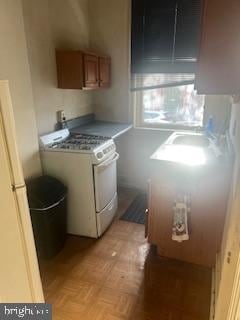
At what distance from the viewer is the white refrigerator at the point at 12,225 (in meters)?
1.11

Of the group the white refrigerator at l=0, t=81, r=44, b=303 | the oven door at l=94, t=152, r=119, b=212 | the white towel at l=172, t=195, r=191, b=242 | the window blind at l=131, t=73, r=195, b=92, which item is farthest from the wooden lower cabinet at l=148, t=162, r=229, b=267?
the window blind at l=131, t=73, r=195, b=92

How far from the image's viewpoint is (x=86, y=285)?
1879mm

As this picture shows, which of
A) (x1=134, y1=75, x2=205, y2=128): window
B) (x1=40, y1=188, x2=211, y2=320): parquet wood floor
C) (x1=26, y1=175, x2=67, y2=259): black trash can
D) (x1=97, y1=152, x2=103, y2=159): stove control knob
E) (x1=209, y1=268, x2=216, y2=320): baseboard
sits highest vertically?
(x1=134, y1=75, x2=205, y2=128): window

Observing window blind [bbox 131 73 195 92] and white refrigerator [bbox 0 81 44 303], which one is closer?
white refrigerator [bbox 0 81 44 303]

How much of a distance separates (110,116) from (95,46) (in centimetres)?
93

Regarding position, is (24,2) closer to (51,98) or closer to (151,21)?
(51,98)

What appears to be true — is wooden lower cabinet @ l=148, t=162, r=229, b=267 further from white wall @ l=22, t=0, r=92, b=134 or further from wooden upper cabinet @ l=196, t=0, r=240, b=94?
white wall @ l=22, t=0, r=92, b=134

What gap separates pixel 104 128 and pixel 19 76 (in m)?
1.25

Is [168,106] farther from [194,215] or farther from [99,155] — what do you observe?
[194,215]

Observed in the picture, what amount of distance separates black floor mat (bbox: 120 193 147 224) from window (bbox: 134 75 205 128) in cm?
103

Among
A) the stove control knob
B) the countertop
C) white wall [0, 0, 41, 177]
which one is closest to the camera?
white wall [0, 0, 41, 177]

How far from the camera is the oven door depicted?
224 cm

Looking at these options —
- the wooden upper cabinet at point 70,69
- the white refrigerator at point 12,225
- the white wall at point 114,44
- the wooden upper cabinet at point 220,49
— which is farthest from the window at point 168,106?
the white refrigerator at point 12,225

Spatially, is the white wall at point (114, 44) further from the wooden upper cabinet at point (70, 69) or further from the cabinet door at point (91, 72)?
the wooden upper cabinet at point (70, 69)
